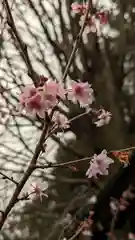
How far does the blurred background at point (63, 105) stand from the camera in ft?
10.8

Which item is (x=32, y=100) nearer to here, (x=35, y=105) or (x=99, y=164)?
(x=35, y=105)

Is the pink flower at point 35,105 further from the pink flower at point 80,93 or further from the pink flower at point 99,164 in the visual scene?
the pink flower at point 99,164

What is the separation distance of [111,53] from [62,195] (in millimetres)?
1167

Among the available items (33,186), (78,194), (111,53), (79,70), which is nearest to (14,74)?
(79,70)

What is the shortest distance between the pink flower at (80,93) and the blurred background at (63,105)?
7.22ft

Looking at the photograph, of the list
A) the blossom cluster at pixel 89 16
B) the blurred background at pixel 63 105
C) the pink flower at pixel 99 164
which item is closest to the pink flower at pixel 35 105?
the pink flower at pixel 99 164

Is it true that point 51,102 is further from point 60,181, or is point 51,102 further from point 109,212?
point 60,181

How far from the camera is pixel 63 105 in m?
3.27

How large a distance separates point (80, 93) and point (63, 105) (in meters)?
2.23

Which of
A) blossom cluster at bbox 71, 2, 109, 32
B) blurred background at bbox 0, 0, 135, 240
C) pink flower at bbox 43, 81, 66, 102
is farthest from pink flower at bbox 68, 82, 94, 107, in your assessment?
blurred background at bbox 0, 0, 135, 240

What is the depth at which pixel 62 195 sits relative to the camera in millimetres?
3648

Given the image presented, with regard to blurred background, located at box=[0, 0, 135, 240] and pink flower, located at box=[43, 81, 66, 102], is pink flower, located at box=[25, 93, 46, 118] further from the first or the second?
blurred background, located at box=[0, 0, 135, 240]

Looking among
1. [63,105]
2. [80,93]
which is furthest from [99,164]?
[63,105]

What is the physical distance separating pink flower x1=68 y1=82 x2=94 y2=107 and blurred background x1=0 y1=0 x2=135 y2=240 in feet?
7.22
